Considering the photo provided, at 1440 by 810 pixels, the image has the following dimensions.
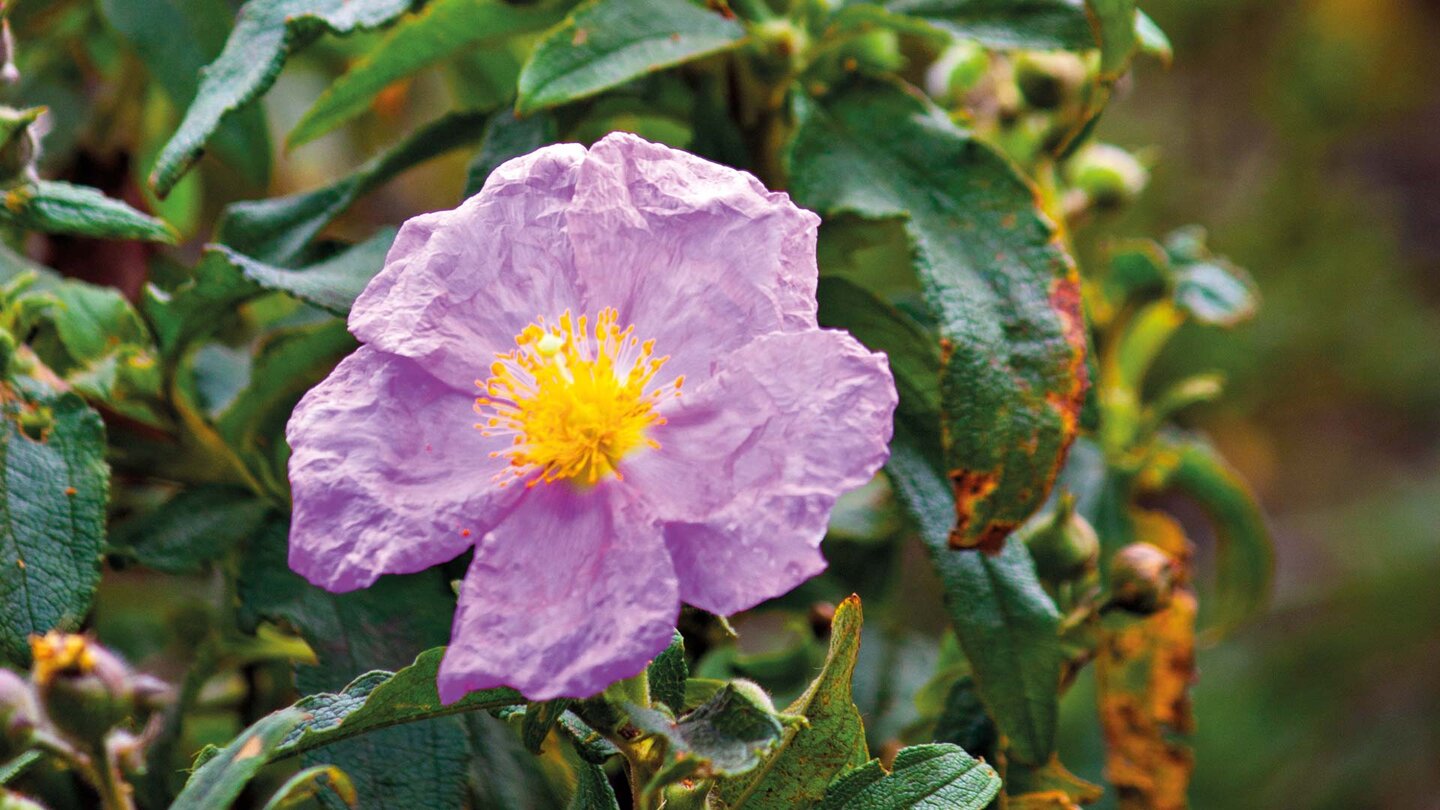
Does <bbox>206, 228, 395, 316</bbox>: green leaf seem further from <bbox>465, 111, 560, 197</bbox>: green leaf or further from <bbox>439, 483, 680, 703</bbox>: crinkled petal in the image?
<bbox>439, 483, 680, 703</bbox>: crinkled petal

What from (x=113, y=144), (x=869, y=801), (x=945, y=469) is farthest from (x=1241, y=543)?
(x=113, y=144)

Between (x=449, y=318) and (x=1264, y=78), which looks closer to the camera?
→ (x=449, y=318)

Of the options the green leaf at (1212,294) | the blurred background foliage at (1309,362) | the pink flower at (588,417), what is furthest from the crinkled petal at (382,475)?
the blurred background foliage at (1309,362)

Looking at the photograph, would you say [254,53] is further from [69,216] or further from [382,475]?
[382,475]

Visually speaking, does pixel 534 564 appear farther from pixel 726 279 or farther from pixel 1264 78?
pixel 1264 78

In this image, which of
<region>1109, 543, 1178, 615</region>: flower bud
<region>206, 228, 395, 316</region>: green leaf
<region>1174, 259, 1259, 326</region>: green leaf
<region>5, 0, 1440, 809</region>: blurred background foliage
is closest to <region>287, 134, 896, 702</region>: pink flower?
<region>206, 228, 395, 316</region>: green leaf
